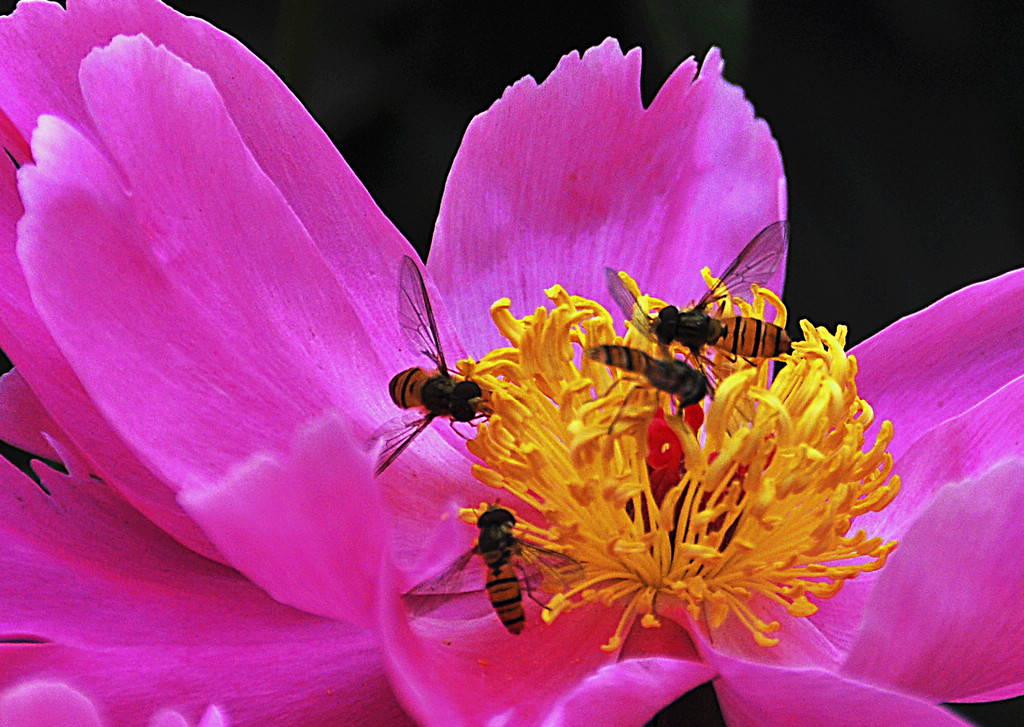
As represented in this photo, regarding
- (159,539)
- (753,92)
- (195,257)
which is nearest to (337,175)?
(195,257)

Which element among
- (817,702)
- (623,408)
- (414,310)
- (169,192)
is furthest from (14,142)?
(817,702)

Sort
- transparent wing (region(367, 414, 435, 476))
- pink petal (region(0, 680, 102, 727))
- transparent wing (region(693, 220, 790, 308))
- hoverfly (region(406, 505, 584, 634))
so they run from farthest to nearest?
1. transparent wing (region(693, 220, 790, 308))
2. transparent wing (region(367, 414, 435, 476))
3. hoverfly (region(406, 505, 584, 634))
4. pink petal (region(0, 680, 102, 727))

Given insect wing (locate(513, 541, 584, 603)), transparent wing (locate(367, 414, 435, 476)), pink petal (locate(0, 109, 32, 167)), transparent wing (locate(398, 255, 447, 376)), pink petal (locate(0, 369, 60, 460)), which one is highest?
pink petal (locate(0, 109, 32, 167))

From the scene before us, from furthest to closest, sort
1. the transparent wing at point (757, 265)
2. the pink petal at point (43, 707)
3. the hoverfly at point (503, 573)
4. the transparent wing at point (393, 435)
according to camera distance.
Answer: the transparent wing at point (757, 265), the transparent wing at point (393, 435), the hoverfly at point (503, 573), the pink petal at point (43, 707)

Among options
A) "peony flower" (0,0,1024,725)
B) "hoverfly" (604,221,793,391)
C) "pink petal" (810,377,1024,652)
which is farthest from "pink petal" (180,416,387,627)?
"pink petal" (810,377,1024,652)

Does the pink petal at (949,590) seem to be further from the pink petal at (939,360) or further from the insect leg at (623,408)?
the pink petal at (939,360)

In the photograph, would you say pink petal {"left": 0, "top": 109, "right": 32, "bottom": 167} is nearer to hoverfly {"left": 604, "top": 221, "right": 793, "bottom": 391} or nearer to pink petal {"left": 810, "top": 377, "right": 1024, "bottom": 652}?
hoverfly {"left": 604, "top": 221, "right": 793, "bottom": 391}

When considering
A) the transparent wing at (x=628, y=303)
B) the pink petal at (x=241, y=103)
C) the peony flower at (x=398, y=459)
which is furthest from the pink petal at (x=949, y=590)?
the pink petal at (x=241, y=103)
